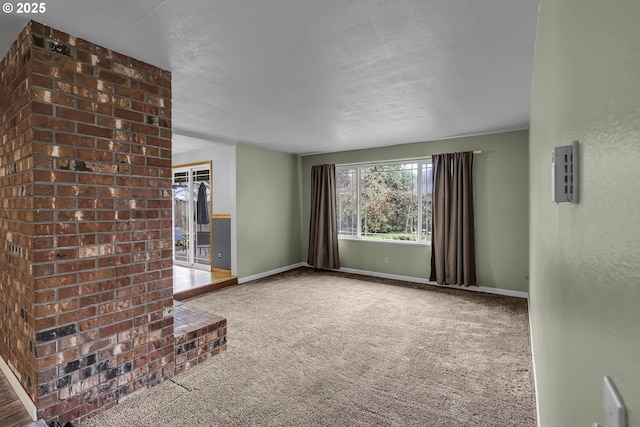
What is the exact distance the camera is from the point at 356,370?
2.52 meters

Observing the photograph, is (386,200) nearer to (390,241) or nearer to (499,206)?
(390,241)

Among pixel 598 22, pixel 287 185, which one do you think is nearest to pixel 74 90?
pixel 598 22

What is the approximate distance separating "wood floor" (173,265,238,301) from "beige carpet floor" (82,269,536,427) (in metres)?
0.36

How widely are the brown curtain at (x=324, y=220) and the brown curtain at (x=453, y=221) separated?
1.79 metres

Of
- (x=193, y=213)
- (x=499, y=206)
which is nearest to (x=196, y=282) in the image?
(x=193, y=213)

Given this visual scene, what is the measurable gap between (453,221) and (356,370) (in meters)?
3.00

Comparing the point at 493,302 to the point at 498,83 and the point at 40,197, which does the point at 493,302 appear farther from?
the point at 40,197

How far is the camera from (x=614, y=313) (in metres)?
0.49

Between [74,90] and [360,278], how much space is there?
15.0ft

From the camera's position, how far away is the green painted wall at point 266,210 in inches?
211

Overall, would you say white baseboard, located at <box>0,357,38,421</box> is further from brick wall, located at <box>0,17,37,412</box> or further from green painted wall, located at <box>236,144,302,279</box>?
green painted wall, located at <box>236,144,302,279</box>

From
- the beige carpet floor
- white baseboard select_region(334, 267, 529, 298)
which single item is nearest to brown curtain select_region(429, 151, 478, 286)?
white baseboard select_region(334, 267, 529, 298)

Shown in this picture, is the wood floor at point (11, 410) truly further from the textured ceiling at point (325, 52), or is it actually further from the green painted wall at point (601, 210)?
the green painted wall at point (601, 210)

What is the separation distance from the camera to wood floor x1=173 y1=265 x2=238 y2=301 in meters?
4.50
